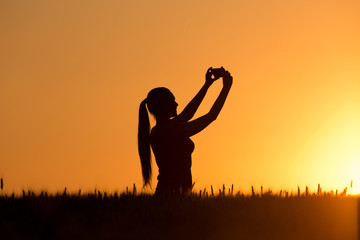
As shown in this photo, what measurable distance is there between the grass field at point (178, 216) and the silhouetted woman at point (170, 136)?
1.27 meters

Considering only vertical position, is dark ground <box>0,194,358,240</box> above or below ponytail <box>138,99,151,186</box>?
below

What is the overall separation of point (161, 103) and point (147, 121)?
1.10 feet

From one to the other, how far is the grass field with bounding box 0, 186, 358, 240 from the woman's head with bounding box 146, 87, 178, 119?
1.76m

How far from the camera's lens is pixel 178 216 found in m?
8.40

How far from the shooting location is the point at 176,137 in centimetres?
1112

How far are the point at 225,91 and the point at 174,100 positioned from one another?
77 cm

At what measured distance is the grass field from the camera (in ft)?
25.4

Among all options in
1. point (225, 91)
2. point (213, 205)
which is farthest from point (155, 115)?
point (213, 205)

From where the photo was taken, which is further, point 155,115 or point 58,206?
point 155,115

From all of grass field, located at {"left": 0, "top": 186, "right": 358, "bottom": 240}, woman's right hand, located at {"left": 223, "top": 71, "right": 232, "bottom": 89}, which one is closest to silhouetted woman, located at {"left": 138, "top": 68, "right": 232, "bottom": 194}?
woman's right hand, located at {"left": 223, "top": 71, "right": 232, "bottom": 89}

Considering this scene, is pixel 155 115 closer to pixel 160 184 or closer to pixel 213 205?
pixel 160 184

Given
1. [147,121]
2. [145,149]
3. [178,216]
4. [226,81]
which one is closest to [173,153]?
[145,149]

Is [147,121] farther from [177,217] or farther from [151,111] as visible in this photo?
[177,217]

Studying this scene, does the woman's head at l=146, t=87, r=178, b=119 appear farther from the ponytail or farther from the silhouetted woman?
the ponytail
